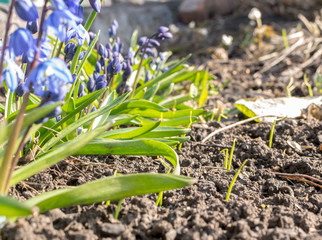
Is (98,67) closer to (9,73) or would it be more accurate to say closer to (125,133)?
(125,133)

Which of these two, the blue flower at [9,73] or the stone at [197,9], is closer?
the blue flower at [9,73]

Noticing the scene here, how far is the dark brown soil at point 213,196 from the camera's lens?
1.43 meters

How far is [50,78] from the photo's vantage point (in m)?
1.21

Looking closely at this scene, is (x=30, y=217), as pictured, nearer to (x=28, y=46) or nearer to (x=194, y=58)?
(x=28, y=46)

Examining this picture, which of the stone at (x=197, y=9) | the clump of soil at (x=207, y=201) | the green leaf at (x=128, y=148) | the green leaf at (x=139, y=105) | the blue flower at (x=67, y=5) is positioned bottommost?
the clump of soil at (x=207, y=201)

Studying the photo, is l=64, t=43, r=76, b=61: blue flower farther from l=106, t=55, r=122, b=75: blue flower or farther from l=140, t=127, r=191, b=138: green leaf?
l=140, t=127, r=191, b=138: green leaf

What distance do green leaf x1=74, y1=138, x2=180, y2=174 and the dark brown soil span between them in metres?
0.07

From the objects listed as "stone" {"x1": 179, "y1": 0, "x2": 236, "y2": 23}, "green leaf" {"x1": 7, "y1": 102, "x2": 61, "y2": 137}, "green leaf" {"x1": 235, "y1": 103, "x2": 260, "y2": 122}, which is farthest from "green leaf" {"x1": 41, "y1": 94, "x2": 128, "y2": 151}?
"stone" {"x1": 179, "y1": 0, "x2": 236, "y2": 23}

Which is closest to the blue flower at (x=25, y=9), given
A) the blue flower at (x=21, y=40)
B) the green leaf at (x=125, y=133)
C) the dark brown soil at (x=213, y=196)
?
the blue flower at (x=21, y=40)

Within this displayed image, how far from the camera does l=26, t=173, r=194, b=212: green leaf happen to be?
4.58ft

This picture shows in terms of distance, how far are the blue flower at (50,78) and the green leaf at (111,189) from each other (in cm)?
37

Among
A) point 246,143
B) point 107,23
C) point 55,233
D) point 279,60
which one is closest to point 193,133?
point 246,143

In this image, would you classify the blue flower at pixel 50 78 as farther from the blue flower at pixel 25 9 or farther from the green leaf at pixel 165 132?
the green leaf at pixel 165 132

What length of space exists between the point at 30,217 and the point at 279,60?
400cm
